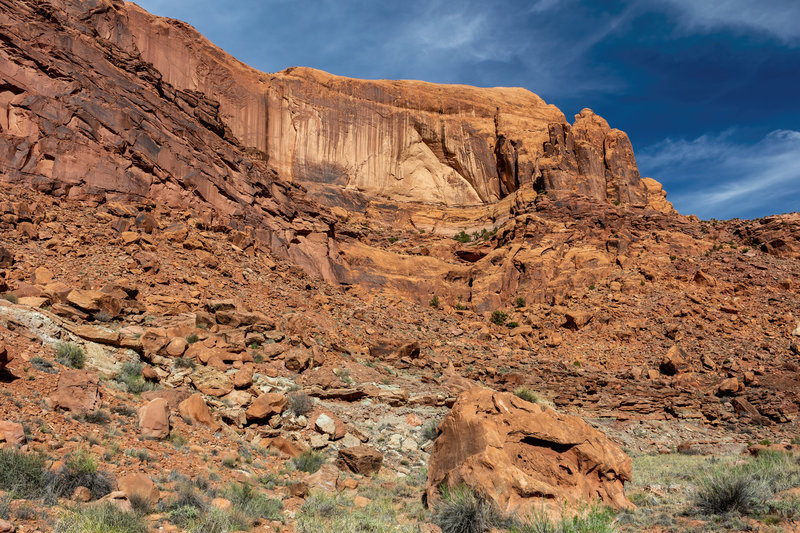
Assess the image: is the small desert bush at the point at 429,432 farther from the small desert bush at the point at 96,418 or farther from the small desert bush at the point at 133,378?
the small desert bush at the point at 96,418

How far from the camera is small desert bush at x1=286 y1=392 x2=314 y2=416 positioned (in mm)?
11719

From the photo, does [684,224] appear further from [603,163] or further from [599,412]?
[599,412]

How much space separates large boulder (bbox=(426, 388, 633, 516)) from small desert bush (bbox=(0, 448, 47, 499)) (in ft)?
17.6

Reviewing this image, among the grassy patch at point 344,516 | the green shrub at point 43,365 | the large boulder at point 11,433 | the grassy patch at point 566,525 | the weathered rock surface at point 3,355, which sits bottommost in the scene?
the grassy patch at point 344,516

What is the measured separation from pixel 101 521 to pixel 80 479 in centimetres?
145

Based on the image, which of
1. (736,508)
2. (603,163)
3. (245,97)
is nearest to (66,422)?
(736,508)

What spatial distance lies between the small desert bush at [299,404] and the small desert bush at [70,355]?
4.65m

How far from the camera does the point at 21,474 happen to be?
18.1ft

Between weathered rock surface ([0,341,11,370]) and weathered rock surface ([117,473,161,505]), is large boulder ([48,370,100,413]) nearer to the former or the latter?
weathered rock surface ([0,341,11,370])

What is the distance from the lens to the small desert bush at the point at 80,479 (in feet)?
18.9

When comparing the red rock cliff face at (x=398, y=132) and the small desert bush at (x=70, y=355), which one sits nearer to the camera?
the small desert bush at (x=70, y=355)

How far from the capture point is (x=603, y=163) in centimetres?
5497

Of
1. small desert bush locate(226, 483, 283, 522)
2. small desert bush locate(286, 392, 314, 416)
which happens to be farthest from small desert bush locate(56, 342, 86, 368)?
small desert bush locate(226, 483, 283, 522)

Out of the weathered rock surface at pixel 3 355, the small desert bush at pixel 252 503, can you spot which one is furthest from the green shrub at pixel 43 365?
the small desert bush at pixel 252 503
